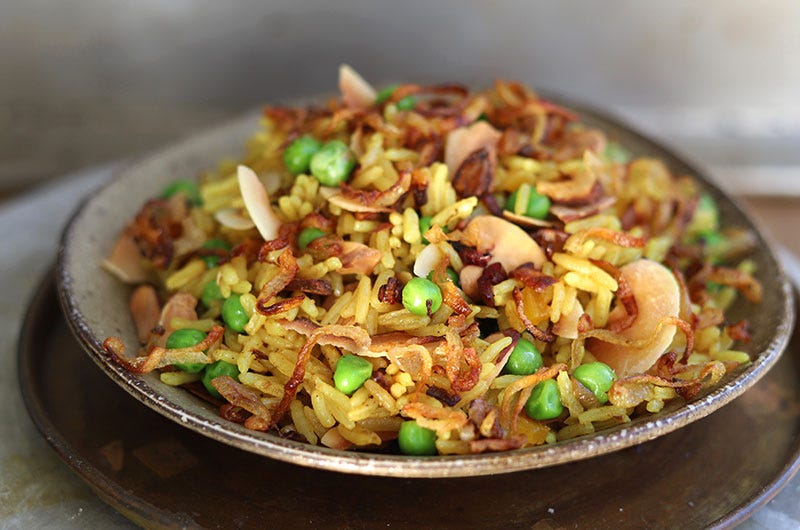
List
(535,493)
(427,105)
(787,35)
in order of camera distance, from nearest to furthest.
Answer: (535,493) < (427,105) < (787,35)

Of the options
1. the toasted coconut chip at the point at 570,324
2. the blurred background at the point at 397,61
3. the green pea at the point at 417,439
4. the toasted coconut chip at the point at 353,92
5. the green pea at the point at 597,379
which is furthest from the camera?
the blurred background at the point at 397,61

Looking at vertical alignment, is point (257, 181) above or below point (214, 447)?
above

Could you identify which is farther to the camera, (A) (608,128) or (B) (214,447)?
(A) (608,128)

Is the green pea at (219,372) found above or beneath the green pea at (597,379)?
beneath

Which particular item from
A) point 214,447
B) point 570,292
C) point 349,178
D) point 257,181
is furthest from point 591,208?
point 214,447

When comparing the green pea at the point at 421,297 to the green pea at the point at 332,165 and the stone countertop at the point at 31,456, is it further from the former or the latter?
the stone countertop at the point at 31,456

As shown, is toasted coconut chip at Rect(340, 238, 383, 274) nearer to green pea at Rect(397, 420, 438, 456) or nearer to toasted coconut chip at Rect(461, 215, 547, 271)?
toasted coconut chip at Rect(461, 215, 547, 271)

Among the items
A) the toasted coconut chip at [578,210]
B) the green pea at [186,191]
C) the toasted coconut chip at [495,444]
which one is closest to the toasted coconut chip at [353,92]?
the green pea at [186,191]

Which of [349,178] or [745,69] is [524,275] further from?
[745,69]
